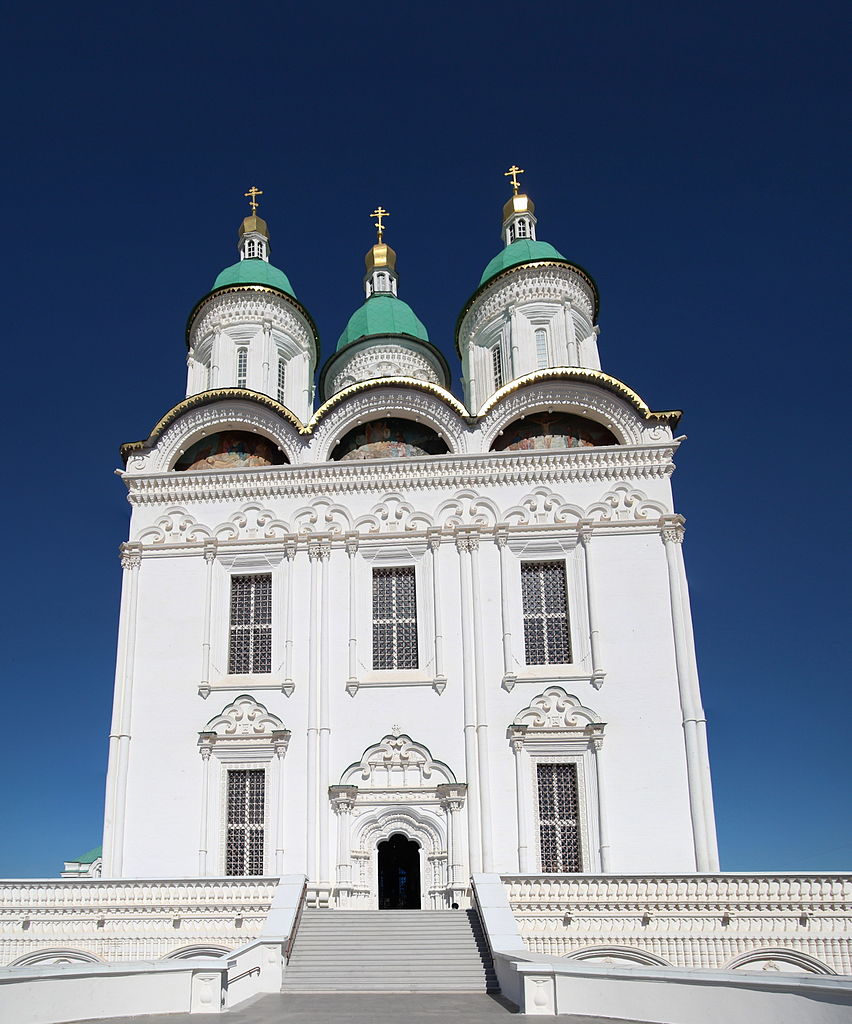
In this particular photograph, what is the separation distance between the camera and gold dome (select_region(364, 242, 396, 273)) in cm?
2719

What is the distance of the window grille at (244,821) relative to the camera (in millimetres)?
16094

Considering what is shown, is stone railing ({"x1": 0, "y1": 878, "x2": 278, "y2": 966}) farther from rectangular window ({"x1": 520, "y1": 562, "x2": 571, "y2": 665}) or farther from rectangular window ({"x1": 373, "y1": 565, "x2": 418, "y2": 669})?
rectangular window ({"x1": 520, "y1": 562, "x2": 571, "y2": 665})

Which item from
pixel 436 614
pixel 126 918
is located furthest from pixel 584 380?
pixel 126 918

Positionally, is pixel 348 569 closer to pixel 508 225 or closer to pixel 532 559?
pixel 532 559

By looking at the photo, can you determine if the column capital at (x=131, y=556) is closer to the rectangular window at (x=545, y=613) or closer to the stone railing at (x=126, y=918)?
the stone railing at (x=126, y=918)

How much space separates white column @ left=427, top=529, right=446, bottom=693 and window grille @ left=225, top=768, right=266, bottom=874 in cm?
360

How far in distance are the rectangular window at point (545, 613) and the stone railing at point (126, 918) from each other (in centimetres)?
650

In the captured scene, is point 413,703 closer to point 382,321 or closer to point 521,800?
point 521,800

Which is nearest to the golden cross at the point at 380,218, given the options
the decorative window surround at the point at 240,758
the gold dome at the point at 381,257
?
the gold dome at the point at 381,257

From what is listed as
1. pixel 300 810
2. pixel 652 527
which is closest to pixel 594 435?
pixel 652 527

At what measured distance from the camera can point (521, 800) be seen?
627 inches

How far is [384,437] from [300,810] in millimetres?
7572

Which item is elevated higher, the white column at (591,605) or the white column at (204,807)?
the white column at (591,605)

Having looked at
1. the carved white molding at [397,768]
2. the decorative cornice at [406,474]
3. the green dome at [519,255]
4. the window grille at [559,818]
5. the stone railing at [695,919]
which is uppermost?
the green dome at [519,255]
